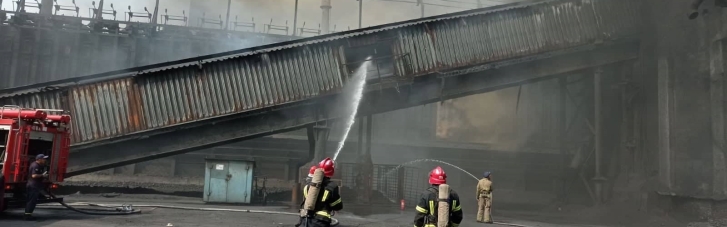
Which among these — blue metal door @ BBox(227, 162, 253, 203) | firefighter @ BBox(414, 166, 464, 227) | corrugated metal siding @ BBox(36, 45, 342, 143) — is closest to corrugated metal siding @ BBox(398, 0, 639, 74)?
corrugated metal siding @ BBox(36, 45, 342, 143)

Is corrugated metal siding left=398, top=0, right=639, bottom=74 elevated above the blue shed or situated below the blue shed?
above

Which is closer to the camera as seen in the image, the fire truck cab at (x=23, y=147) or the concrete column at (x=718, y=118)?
the fire truck cab at (x=23, y=147)

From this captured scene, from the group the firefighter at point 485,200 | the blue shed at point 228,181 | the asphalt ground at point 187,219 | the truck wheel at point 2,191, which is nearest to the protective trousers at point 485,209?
the firefighter at point 485,200

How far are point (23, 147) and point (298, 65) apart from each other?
6283 mm

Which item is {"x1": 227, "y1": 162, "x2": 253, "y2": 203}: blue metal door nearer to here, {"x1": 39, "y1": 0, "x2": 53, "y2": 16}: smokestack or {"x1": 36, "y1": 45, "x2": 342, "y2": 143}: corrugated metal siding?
{"x1": 36, "y1": 45, "x2": 342, "y2": 143}: corrugated metal siding

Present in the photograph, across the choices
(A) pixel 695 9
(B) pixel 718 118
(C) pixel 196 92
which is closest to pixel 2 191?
(C) pixel 196 92

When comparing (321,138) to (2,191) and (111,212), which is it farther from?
(2,191)

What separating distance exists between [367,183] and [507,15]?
625cm

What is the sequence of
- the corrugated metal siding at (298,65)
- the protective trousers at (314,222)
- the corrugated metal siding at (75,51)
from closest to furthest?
the protective trousers at (314,222), the corrugated metal siding at (298,65), the corrugated metal siding at (75,51)

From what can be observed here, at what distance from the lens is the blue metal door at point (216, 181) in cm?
1398

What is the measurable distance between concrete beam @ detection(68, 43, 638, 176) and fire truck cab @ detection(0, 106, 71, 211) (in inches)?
53.1

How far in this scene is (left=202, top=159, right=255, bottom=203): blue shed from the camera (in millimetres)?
13992

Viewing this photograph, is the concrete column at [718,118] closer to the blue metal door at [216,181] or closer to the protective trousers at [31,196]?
the blue metal door at [216,181]

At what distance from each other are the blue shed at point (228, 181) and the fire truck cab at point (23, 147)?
4.20 metres
